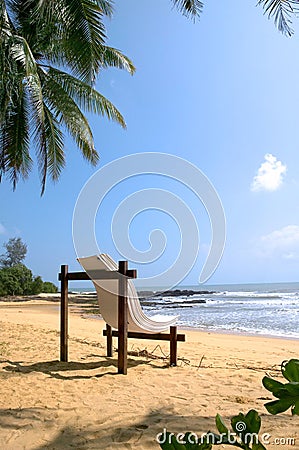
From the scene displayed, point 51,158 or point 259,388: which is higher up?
point 51,158

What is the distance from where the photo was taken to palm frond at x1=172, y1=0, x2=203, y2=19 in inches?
175

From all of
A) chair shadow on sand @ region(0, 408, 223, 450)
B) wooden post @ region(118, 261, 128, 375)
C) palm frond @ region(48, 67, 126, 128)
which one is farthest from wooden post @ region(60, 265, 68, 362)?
palm frond @ region(48, 67, 126, 128)

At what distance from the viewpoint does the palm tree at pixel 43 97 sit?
6.38 meters

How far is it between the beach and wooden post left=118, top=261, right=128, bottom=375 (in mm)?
141

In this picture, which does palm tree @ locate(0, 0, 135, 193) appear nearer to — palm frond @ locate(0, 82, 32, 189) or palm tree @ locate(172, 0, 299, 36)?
palm frond @ locate(0, 82, 32, 189)

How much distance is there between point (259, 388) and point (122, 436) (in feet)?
5.23

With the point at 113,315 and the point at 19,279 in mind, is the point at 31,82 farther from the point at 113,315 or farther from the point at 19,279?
the point at 19,279

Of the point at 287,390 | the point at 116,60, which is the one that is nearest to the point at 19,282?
the point at 116,60

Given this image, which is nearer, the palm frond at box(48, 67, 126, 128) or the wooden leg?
the wooden leg

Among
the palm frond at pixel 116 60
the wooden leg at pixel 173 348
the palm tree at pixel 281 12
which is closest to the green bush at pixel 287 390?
the palm tree at pixel 281 12

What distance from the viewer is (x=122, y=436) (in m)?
2.24

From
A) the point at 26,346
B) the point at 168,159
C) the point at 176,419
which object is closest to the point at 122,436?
the point at 176,419

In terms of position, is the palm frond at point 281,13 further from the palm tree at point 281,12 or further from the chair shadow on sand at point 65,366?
the chair shadow on sand at point 65,366

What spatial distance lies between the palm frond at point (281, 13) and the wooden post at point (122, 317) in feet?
8.04
